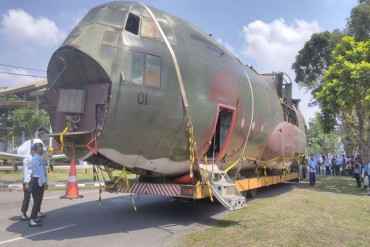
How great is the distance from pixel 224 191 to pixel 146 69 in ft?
10.8

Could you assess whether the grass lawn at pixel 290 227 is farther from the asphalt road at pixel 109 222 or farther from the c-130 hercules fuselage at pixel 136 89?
the c-130 hercules fuselage at pixel 136 89

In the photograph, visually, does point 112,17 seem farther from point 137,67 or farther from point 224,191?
point 224,191

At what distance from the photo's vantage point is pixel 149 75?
7.43 meters

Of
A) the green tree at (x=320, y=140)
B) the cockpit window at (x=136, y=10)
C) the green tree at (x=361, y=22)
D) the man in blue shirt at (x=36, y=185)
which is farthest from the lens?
the green tree at (x=320, y=140)

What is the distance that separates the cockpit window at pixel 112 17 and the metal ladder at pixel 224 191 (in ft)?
12.0

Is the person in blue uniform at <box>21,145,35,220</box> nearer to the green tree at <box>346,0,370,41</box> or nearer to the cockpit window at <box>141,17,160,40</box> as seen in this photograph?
the cockpit window at <box>141,17,160,40</box>

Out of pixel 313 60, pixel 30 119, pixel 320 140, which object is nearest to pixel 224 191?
pixel 313 60

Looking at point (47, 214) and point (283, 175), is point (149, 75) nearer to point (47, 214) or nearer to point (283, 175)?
point (47, 214)

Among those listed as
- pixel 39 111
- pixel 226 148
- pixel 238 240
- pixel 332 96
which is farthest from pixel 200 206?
pixel 39 111

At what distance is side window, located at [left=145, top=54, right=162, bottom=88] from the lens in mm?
7413

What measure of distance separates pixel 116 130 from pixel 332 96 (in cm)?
1356

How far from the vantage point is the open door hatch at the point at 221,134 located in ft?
31.2

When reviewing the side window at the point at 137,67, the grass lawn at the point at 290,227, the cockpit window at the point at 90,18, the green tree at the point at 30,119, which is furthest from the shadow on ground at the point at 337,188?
the green tree at the point at 30,119

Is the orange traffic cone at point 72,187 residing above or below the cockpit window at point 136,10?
below
